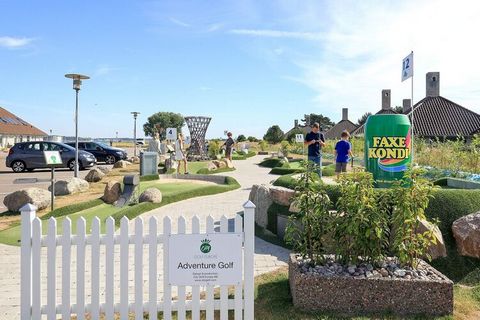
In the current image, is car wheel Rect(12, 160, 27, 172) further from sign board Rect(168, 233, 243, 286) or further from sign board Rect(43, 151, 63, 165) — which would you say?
sign board Rect(168, 233, 243, 286)

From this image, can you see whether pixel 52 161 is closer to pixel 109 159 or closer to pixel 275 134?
pixel 109 159

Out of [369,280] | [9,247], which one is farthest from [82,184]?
[369,280]

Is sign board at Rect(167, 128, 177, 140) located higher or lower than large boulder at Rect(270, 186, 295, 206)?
higher

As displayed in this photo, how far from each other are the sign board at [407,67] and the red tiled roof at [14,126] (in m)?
48.2

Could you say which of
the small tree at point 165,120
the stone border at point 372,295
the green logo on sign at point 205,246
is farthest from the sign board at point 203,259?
the small tree at point 165,120

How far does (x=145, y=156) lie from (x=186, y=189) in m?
4.08

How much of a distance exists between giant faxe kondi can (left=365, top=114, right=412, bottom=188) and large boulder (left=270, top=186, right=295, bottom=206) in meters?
1.43

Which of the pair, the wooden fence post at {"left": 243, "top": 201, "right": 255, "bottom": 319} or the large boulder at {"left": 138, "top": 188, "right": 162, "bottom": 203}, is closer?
the wooden fence post at {"left": 243, "top": 201, "right": 255, "bottom": 319}

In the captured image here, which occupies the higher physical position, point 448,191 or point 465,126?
point 465,126

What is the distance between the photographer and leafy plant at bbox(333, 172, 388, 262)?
391 centimetres

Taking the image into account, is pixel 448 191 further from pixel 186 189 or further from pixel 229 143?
pixel 229 143

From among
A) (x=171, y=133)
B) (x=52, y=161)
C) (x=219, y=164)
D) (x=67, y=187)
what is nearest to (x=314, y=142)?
(x=52, y=161)

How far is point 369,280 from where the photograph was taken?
3.77m

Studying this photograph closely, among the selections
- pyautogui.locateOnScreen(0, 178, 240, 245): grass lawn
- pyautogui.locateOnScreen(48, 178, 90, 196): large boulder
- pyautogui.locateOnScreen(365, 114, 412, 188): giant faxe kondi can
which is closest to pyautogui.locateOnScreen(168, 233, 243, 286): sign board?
pyautogui.locateOnScreen(0, 178, 240, 245): grass lawn
